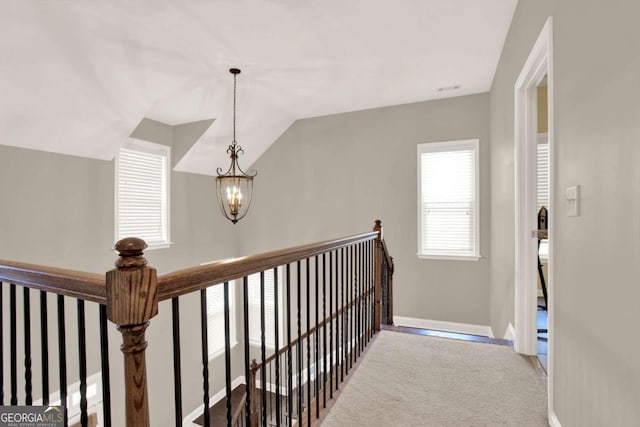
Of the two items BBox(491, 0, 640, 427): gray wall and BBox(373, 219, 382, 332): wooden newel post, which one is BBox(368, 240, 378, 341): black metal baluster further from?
BBox(491, 0, 640, 427): gray wall

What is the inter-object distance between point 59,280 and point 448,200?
454 cm

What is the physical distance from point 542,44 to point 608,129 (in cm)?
102

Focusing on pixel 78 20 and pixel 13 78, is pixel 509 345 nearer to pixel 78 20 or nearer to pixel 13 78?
pixel 78 20

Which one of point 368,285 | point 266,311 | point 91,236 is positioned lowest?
point 266,311

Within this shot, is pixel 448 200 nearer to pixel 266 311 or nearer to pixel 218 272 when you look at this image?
pixel 266 311

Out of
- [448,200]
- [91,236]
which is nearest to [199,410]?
[91,236]

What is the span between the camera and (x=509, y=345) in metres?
2.76

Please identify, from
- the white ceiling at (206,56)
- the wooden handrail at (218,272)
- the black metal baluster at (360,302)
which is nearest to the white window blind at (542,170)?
the white ceiling at (206,56)

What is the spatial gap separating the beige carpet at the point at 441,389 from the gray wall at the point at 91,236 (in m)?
3.35

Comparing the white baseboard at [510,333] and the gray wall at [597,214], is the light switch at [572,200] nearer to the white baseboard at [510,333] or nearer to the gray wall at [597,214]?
the gray wall at [597,214]

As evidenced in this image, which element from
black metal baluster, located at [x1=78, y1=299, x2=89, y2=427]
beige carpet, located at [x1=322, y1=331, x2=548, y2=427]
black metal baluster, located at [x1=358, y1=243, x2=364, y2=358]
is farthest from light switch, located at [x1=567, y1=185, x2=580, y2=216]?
black metal baluster, located at [x1=78, y1=299, x2=89, y2=427]

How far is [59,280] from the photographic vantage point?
0.93 meters

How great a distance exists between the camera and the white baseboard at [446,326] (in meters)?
4.43

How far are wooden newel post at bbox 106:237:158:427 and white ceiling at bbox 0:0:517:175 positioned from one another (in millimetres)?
2467
